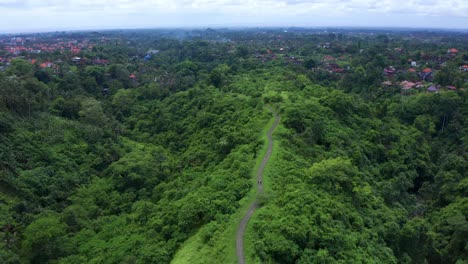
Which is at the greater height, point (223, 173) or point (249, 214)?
point (223, 173)

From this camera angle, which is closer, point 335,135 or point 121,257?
point 121,257

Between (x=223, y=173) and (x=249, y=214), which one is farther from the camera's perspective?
(x=223, y=173)

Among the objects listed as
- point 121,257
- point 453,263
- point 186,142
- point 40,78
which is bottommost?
point 453,263

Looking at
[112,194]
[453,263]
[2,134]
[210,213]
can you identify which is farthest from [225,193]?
[2,134]

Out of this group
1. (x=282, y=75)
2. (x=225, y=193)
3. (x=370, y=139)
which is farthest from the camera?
(x=282, y=75)

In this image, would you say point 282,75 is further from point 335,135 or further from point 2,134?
point 2,134

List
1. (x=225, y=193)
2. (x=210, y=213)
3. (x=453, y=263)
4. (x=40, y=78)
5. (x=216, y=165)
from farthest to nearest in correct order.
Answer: (x=40, y=78) < (x=216, y=165) < (x=453, y=263) < (x=225, y=193) < (x=210, y=213)

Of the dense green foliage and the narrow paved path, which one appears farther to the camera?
the dense green foliage

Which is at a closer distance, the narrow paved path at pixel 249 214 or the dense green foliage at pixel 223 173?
the narrow paved path at pixel 249 214
